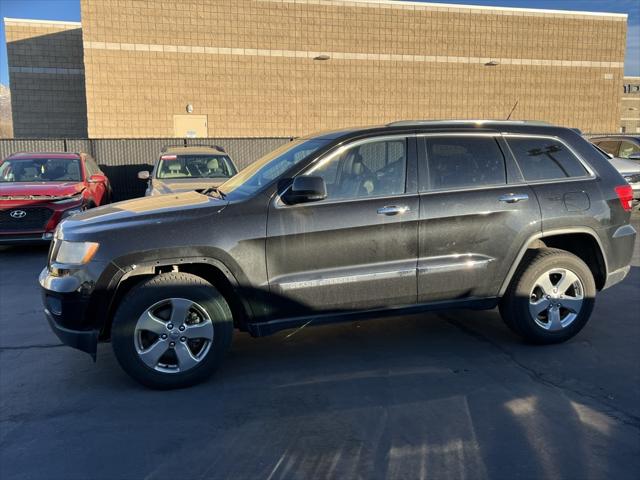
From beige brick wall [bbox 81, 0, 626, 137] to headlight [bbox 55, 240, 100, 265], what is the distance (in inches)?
954

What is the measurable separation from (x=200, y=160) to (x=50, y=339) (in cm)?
615

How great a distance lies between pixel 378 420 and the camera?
3484mm

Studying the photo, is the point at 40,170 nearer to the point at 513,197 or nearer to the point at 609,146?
the point at 513,197

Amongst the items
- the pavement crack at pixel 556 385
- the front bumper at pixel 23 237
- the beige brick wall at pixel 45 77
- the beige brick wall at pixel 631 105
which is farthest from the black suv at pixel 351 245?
the beige brick wall at pixel 631 105

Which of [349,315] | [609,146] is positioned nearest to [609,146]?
[609,146]

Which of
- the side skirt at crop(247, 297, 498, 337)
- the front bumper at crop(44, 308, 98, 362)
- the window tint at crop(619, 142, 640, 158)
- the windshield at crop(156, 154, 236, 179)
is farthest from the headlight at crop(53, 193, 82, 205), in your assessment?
the window tint at crop(619, 142, 640, 158)

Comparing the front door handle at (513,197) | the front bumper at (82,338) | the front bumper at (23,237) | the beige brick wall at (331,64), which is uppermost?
the beige brick wall at (331,64)

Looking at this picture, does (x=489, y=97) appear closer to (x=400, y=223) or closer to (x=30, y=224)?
(x=30, y=224)

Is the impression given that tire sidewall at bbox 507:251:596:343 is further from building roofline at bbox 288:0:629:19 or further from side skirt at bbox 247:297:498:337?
building roofline at bbox 288:0:629:19

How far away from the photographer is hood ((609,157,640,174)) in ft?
41.7

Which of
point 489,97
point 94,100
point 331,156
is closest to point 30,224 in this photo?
point 331,156

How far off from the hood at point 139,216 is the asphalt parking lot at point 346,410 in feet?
3.85

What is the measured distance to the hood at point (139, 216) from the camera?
3885 millimetres

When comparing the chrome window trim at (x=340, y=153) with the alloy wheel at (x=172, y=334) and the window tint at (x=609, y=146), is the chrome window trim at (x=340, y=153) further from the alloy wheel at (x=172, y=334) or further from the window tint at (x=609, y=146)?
the window tint at (x=609, y=146)
